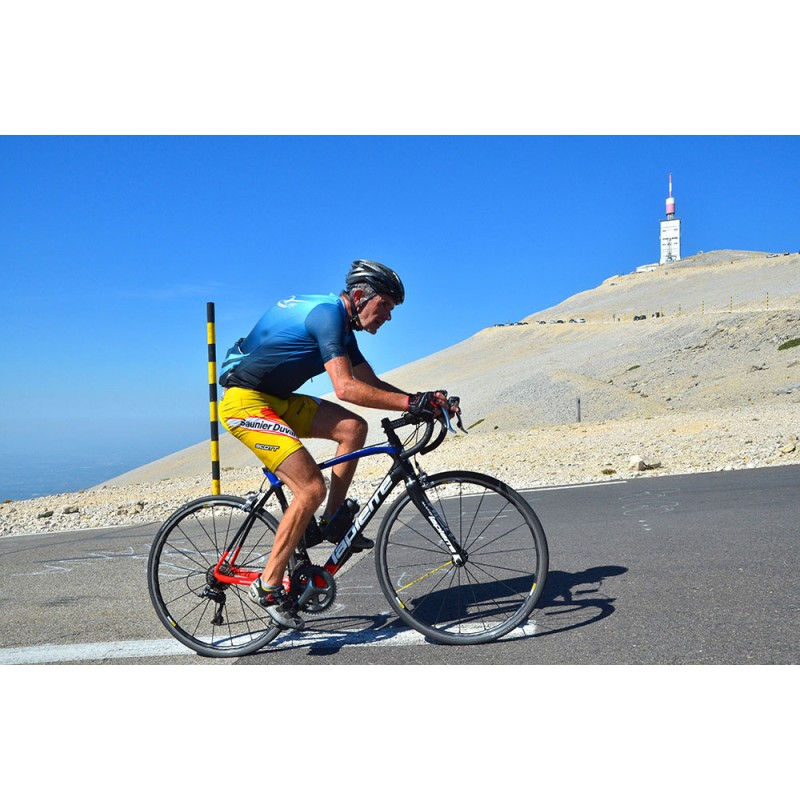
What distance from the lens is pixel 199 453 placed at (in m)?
48.5

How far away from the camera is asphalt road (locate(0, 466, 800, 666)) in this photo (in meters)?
3.43

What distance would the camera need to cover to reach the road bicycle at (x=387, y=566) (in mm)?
3648

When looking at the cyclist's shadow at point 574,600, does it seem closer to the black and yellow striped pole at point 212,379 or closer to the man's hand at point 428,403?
the man's hand at point 428,403

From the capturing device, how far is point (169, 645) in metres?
3.89

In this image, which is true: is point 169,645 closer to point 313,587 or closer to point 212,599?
point 212,599

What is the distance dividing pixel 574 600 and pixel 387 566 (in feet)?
3.65

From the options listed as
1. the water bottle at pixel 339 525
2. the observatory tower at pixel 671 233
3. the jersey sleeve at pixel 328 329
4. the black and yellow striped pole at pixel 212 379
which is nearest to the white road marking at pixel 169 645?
the water bottle at pixel 339 525

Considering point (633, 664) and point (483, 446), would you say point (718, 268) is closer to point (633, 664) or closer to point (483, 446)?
point (483, 446)

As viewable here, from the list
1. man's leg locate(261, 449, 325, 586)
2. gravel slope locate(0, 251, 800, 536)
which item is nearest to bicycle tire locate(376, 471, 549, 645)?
man's leg locate(261, 449, 325, 586)

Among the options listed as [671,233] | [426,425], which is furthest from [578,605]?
[671,233]

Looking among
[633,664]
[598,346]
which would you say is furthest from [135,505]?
[598,346]

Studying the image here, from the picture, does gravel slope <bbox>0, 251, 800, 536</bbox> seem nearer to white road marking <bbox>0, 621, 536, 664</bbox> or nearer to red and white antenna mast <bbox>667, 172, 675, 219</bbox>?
white road marking <bbox>0, 621, 536, 664</bbox>

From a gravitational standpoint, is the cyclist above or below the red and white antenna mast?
below

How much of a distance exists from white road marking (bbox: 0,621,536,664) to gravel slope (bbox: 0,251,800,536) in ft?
16.8
